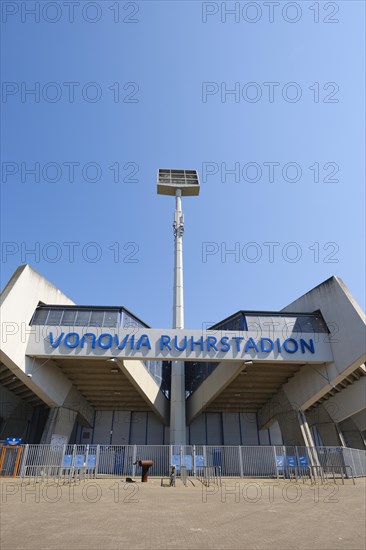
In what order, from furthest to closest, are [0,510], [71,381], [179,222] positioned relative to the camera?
[179,222] < [71,381] < [0,510]

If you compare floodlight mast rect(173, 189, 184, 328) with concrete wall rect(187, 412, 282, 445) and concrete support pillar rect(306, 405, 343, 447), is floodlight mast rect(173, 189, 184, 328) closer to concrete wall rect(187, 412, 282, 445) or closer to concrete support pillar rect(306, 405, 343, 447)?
concrete wall rect(187, 412, 282, 445)

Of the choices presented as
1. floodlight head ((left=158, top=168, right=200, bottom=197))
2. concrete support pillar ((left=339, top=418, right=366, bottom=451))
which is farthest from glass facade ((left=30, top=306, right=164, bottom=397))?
concrete support pillar ((left=339, top=418, right=366, bottom=451))

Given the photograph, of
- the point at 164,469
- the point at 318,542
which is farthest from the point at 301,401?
the point at 318,542

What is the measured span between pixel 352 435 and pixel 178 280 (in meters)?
23.8

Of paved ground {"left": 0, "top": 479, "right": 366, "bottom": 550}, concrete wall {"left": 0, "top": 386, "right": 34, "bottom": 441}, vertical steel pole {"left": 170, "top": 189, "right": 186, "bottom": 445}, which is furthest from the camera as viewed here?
vertical steel pole {"left": 170, "top": 189, "right": 186, "bottom": 445}

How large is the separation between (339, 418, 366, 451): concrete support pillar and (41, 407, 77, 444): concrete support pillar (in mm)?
27008

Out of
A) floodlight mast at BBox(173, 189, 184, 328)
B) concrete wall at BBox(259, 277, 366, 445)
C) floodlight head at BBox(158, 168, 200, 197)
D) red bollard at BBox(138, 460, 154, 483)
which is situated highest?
floodlight head at BBox(158, 168, 200, 197)

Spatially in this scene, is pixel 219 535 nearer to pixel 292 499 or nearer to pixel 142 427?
pixel 292 499

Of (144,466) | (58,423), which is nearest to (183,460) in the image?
(144,466)

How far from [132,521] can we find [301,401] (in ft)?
70.6

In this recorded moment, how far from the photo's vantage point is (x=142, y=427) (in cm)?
3428

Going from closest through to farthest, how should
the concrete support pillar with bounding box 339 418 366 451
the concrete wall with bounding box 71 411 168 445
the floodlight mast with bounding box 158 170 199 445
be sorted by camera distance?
1. the floodlight mast with bounding box 158 170 199 445
2. the concrete wall with bounding box 71 411 168 445
3. the concrete support pillar with bounding box 339 418 366 451

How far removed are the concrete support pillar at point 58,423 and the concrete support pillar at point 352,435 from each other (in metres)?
Answer: 27.0

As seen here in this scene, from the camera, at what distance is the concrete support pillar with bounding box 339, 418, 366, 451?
110 feet
